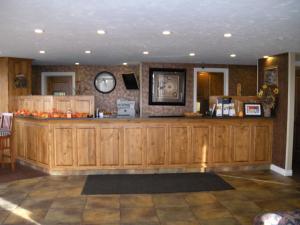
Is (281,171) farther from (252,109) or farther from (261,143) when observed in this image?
(252,109)

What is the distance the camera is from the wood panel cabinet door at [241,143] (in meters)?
6.56

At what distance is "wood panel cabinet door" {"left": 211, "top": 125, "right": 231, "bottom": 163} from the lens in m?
6.46

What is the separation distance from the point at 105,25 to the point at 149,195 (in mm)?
2681

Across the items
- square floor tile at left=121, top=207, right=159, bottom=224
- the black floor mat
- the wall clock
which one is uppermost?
the wall clock

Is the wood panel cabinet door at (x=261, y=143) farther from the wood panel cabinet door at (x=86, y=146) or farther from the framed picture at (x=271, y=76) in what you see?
the wood panel cabinet door at (x=86, y=146)

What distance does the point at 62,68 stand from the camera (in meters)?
9.53

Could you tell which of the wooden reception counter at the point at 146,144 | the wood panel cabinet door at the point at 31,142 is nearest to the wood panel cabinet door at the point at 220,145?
the wooden reception counter at the point at 146,144

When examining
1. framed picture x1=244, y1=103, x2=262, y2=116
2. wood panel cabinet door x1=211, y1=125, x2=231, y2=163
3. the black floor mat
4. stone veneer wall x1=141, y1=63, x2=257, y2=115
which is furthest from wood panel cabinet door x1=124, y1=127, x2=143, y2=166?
stone veneer wall x1=141, y1=63, x2=257, y2=115

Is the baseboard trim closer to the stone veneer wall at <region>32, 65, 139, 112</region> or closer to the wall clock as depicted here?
the stone veneer wall at <region>32, 65, 139, 112</region>

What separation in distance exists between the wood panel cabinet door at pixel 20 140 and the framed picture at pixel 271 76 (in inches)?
217

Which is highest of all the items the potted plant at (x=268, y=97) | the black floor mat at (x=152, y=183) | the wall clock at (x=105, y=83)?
the wall clock at (x=105, y=83)

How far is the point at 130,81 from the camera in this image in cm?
930

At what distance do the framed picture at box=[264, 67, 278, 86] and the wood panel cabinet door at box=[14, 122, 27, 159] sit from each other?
18.1 feet

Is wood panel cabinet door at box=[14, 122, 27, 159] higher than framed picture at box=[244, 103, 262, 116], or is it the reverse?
framed picture at box=[244, 103, 262, 116]
